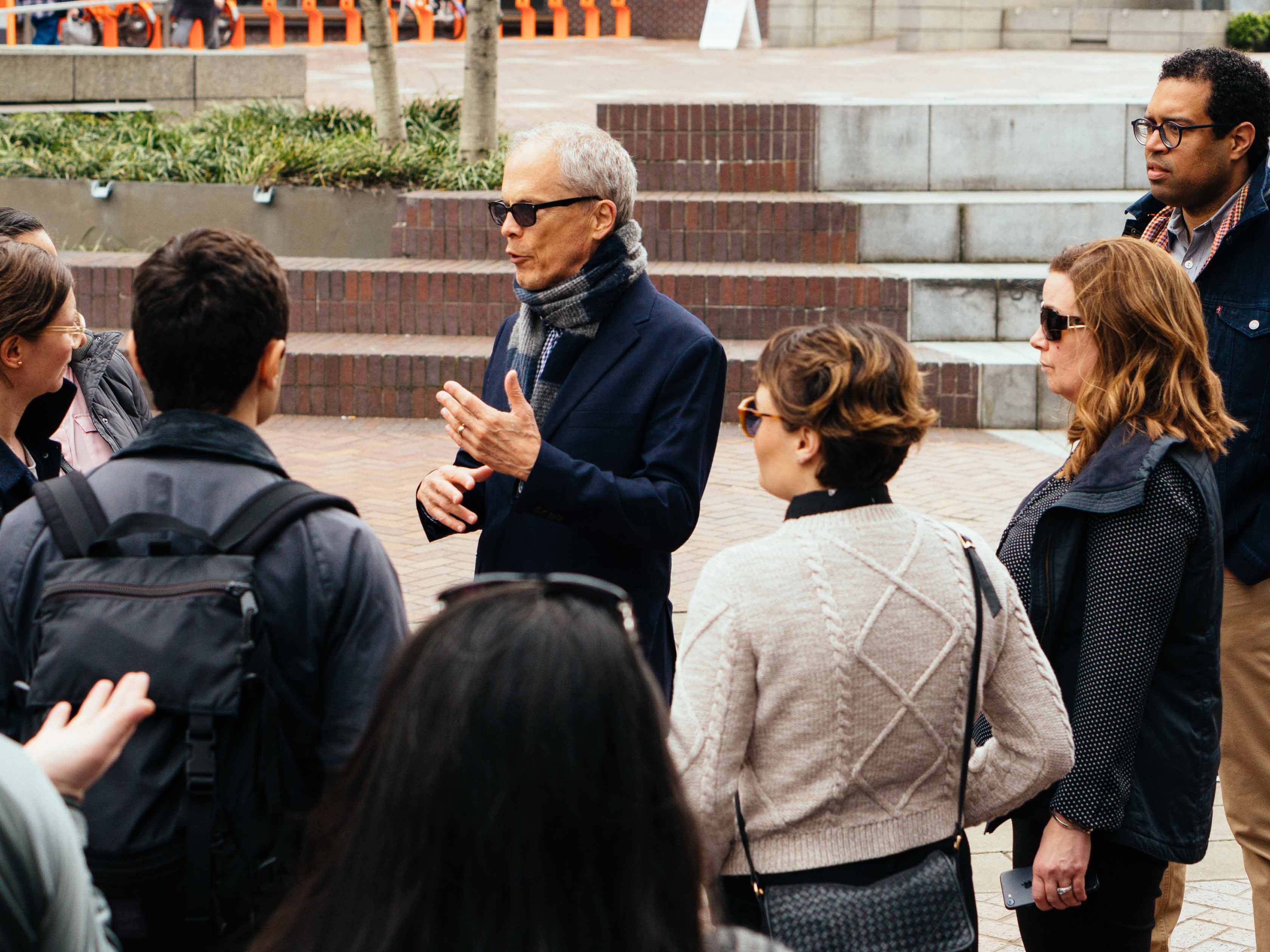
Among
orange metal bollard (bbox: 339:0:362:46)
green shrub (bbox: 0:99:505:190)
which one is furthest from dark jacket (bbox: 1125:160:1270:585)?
orange metal bollard (bbox: 339:0:362:46)

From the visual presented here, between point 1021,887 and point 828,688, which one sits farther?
point 1021,887

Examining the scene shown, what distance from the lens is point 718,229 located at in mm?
10664

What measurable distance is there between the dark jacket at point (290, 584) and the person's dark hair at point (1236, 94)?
264 centimetres

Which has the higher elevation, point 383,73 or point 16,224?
point 383,73

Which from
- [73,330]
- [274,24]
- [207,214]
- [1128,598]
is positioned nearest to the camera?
[1128,598]

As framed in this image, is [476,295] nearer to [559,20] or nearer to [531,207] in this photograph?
[531,207]

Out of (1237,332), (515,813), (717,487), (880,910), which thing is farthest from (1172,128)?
(717,487)

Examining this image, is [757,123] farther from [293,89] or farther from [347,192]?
[293,89]

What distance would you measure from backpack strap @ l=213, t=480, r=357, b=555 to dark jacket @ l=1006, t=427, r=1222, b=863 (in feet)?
4.52

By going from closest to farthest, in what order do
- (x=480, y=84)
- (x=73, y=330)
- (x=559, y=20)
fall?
(x=73, y=330), (x=480, y=84), (x=559, y=20)

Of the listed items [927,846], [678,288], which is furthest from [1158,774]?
[678,288]

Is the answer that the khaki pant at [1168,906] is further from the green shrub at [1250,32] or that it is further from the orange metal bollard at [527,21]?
the orange metal bollard at [527,21]

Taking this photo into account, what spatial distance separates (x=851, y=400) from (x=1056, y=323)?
85cm

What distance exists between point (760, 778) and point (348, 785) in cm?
102
